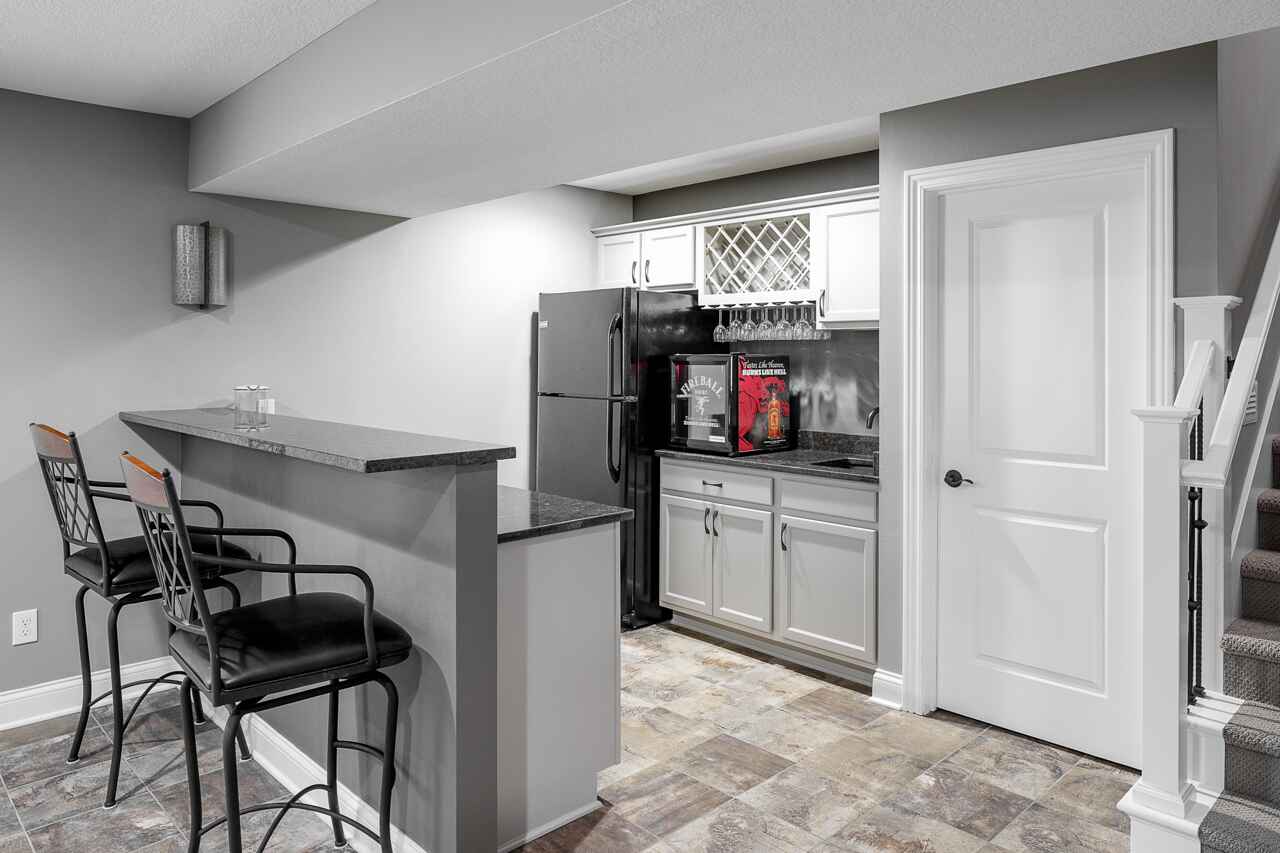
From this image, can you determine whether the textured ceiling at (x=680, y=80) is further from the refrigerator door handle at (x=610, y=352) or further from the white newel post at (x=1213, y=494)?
the refrigerator door handle at (x=610, y=352)

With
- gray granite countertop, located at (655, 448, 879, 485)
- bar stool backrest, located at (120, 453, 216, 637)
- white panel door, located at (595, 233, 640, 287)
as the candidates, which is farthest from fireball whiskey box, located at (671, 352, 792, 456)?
bar stool backrest, located at (120, 453, 216, 637)

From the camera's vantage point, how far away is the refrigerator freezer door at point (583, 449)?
430 centimetres

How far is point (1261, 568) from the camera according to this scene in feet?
7.89

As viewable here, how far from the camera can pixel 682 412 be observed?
169 inches

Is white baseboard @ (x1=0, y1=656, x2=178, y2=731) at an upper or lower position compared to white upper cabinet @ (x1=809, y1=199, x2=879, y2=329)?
lower

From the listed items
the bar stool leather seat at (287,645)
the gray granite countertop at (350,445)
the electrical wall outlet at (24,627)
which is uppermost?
the gray granite countertop at (350,445)

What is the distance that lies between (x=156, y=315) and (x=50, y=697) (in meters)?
1.54

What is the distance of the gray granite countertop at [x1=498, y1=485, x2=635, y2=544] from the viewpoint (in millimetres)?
2230

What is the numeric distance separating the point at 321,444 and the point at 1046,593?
2.40m

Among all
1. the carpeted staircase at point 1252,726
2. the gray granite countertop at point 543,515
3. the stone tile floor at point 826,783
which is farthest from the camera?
the stone tile floor at point 826,783

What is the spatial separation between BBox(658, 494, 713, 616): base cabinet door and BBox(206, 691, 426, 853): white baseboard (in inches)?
79.7

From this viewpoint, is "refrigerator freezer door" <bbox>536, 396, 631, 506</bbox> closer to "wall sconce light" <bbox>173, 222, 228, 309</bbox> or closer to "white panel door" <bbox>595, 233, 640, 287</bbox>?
"white panel door" <bbox>595, 233, 640, 287</bbox>

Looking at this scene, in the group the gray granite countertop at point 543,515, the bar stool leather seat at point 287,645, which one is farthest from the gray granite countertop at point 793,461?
the bar stool leather seat at point 287,645

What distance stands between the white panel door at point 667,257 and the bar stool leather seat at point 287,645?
9.56 feet
